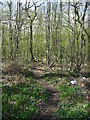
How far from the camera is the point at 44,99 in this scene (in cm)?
740

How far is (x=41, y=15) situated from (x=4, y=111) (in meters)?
14.0

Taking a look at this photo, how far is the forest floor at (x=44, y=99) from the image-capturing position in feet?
21.1

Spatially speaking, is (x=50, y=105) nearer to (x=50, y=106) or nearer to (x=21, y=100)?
(x=50, y=106)

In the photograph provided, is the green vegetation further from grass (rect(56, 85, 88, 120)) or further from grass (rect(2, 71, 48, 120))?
grass (rect(56, 85, 88, 120))

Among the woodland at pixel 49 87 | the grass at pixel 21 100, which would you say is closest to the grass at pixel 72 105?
the woodland at pixel 49 87

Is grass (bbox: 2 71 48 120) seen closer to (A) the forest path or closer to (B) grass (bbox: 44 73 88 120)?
(A) the forest path

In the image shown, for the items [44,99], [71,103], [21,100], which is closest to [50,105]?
[44,99]

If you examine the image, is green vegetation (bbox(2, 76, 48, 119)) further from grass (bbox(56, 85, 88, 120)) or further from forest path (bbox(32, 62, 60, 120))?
grass (bbox(56, 85, 88, 120))

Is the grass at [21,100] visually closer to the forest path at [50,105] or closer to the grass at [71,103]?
the forest path at [50,105]

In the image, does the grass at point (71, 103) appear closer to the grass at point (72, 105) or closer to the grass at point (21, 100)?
the grass at point (72, 105)

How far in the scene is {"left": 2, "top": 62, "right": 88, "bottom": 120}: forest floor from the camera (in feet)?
21.1

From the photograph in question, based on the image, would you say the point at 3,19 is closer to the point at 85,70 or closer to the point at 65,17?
the point at 65,17

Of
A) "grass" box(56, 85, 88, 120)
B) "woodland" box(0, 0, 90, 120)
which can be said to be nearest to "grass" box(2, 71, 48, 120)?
"woodland" box(0, 0, 90, 120)

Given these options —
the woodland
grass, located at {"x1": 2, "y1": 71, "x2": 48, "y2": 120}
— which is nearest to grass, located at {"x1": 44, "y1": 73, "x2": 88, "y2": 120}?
the woodland
